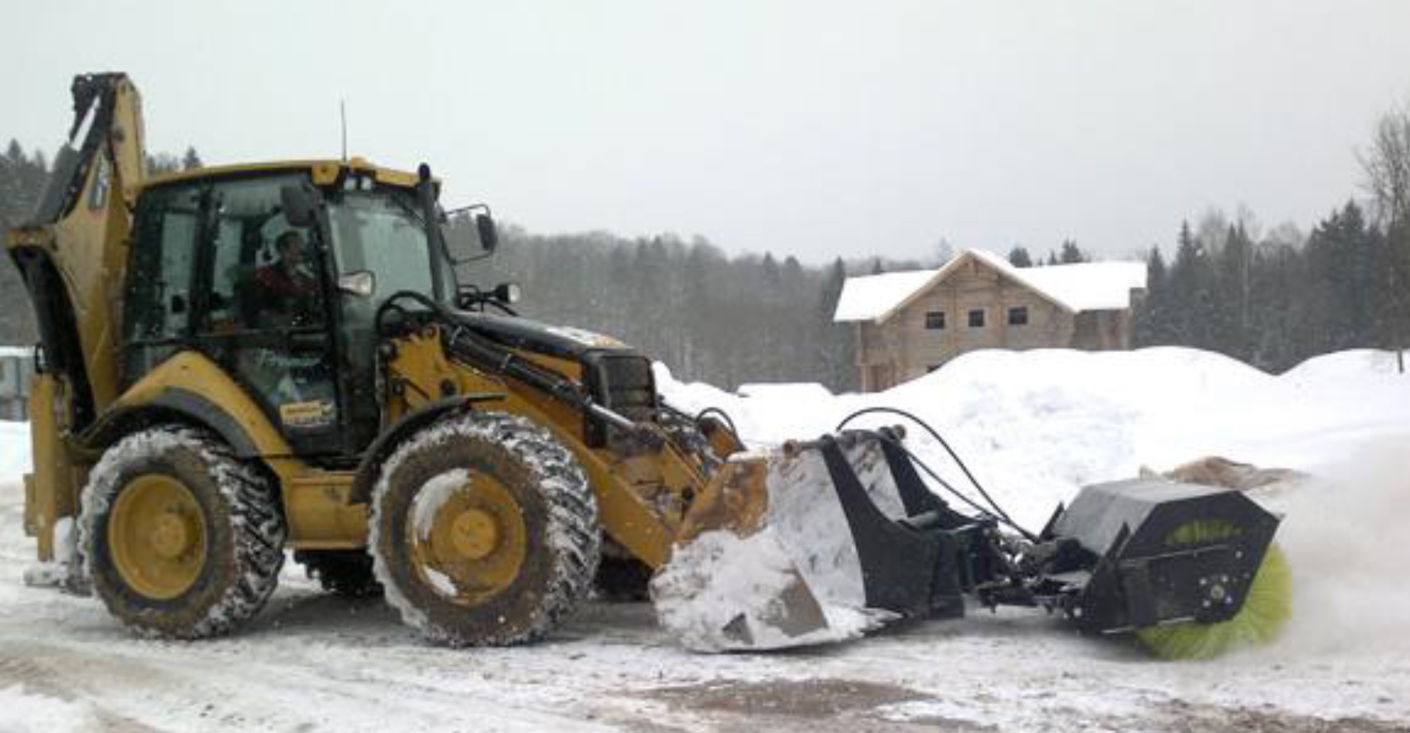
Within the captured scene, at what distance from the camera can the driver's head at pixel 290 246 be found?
6.65 m

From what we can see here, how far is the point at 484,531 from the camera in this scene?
595 centimetres

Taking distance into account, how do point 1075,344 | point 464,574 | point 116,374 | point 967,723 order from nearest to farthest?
point 967,723 < point 464,574 < point 116,374 < point 1075,344

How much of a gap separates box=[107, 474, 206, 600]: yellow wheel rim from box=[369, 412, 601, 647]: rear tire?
1192mm

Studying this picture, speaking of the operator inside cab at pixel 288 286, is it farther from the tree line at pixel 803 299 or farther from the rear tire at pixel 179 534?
the tree line at pixel 803 299

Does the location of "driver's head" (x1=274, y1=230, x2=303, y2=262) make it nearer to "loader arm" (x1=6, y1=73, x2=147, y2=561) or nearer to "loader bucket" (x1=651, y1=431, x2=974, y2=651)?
"loader arm" (x1=6, y1=73, x2=147, y2=561)

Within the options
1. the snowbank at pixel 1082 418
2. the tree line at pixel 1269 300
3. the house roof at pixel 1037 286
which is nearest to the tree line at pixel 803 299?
the tree line at pixel 1269 300

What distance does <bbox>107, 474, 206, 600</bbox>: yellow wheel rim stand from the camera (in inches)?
258

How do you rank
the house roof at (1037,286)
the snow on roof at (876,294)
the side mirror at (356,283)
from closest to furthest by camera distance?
the side mirror at (356,283) < the house roof at (1037,286) < the snow on roof at (876,294)

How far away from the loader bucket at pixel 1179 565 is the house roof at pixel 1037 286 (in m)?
42.6

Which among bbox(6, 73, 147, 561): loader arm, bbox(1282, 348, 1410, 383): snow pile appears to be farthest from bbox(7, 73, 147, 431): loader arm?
bbox(1282, 348, 1410, 383): snow pile

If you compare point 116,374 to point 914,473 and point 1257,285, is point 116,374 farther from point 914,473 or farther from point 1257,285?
point 1257,285

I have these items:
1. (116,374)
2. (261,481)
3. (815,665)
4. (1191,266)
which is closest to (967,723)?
(815,665)

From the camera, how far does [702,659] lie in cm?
552

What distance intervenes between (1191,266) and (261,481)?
241ft
